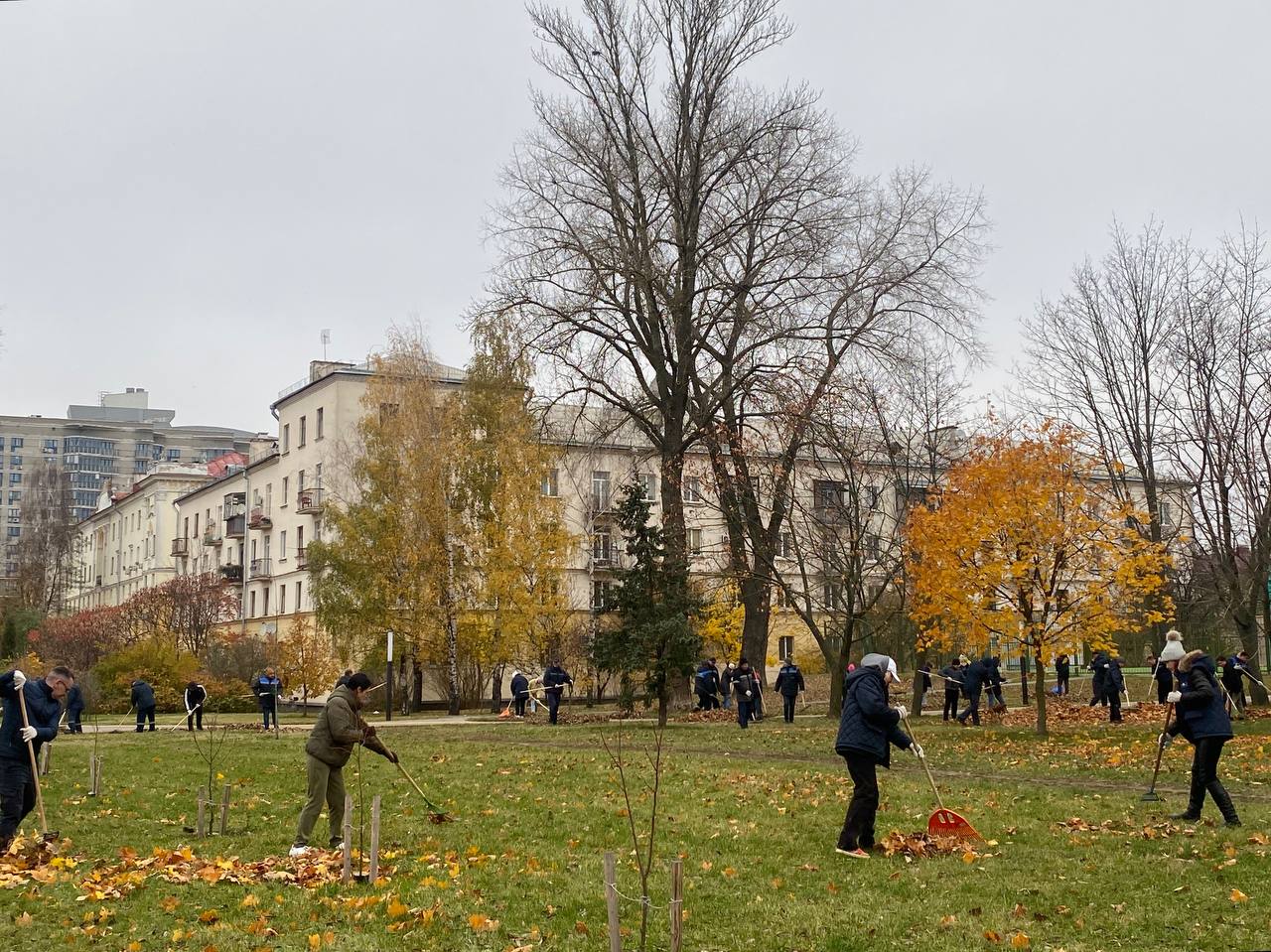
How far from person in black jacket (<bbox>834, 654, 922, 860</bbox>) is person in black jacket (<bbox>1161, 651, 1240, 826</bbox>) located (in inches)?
118

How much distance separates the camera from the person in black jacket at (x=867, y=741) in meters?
11.4

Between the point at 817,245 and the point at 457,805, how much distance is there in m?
22.7

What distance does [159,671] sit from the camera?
147ft

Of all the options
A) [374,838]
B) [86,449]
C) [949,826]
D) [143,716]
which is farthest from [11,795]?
[86,449]

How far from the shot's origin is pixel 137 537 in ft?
311

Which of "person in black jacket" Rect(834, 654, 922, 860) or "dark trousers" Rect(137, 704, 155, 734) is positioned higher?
"person in black jacket" Rect(834, 654, 922, 860)

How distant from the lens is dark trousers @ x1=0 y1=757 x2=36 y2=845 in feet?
38.0

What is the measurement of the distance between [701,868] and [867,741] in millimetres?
1896

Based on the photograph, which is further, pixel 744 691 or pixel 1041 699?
pixel 744 691

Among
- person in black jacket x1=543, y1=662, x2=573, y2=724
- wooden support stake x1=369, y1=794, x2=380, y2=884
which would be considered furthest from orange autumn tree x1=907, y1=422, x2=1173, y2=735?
wooden support stake x1=369, y1=794, x2=380, y2=884

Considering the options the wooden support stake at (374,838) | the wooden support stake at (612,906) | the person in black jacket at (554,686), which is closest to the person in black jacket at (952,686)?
the person in black jacket at (554,686)

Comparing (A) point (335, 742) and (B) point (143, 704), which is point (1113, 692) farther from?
(B) point (143, 704)

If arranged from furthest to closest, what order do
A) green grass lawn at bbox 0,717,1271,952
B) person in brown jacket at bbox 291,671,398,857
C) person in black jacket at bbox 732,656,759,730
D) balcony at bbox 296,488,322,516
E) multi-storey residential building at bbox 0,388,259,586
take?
multi-storey residential building at bbox 0,388,259,586 → balcony at bbox 296,488,322,516 → person in black jacket at bbox 732,656,759,730 → person in brown jacket at bbox 291,671,398,857 → green grass lawn at bbox 0,717,1271,952

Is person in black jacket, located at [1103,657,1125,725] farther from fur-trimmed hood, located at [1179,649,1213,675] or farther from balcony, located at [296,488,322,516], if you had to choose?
balcony, located at [296,488,322,516]
